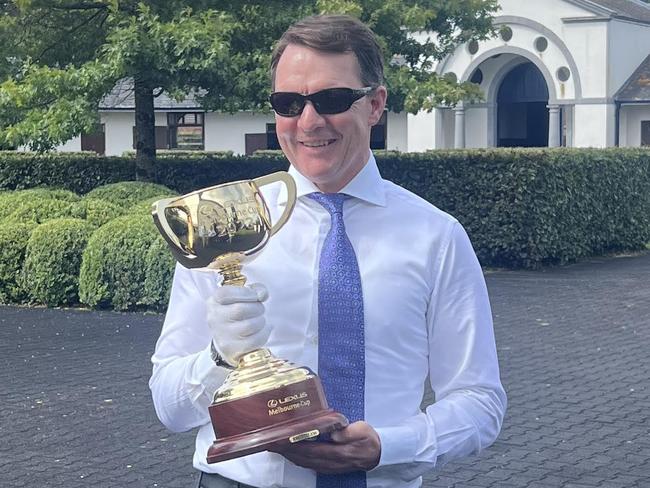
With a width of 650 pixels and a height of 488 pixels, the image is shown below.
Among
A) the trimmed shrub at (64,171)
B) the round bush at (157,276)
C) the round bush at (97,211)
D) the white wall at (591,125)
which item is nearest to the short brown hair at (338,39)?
the round bush at (157,276)

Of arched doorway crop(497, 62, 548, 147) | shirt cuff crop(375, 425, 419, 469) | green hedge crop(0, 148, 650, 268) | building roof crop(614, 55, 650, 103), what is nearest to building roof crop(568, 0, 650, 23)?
building roof crop(614, 55, 650, 103)

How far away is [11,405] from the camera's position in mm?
8969

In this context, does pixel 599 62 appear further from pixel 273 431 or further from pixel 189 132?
pixel 273 431

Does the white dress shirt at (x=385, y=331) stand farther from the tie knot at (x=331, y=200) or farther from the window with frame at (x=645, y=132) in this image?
the window with frame at (x=645, y=132)

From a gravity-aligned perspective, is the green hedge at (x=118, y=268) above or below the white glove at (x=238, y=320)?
below

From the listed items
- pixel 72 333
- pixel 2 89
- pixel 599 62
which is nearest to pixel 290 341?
pixel 72 333

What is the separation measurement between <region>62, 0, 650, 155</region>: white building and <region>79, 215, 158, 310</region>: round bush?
2380cm

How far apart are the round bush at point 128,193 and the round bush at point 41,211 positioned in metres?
0.90

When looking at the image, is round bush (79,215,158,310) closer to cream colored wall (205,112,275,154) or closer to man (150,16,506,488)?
man (150,16,506,488)

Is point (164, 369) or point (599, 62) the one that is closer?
point (164, 369)

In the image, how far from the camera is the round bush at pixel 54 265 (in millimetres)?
13820

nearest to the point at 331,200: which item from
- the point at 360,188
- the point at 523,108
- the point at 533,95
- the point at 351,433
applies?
the point at 360,188

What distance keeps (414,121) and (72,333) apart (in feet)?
98.6

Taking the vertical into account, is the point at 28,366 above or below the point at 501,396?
below
